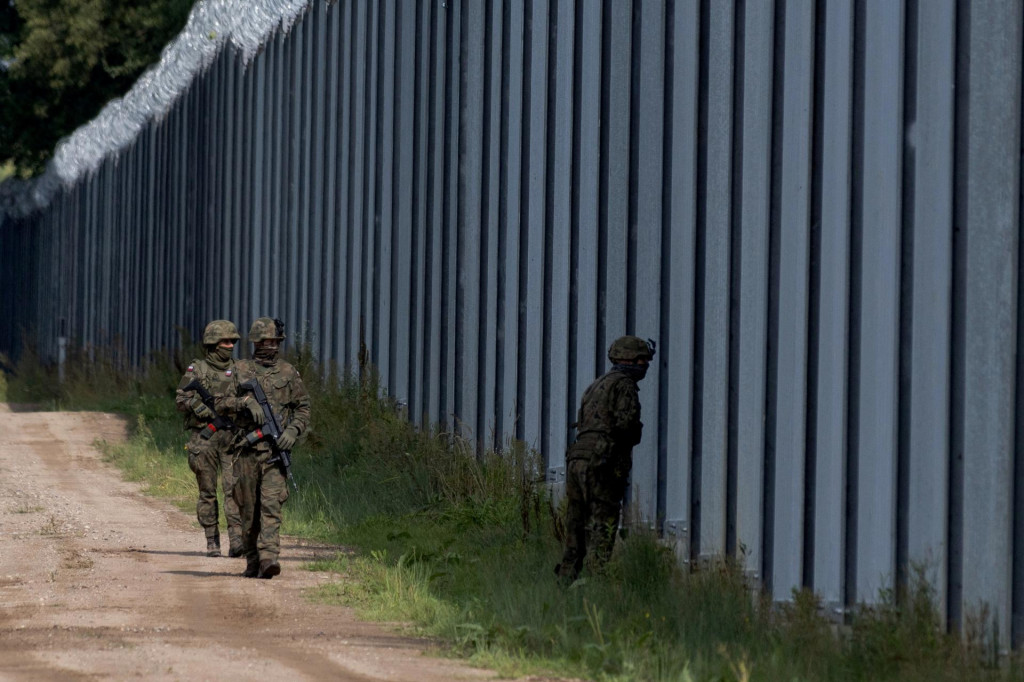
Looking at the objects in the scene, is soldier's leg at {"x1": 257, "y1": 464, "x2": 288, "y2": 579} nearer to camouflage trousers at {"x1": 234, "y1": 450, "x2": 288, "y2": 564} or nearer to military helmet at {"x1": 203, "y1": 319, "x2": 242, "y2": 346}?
camouflage trousers at {"x1": 234, "y1": 450, "x2": 288, "y2": 564}

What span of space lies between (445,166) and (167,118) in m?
11.0

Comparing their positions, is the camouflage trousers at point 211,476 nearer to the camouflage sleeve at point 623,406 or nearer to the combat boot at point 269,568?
the combat boot at point 269,568

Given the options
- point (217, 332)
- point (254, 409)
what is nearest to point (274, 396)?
point (254, 409)

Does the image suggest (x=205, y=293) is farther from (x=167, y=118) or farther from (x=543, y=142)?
(x=543, y=142)

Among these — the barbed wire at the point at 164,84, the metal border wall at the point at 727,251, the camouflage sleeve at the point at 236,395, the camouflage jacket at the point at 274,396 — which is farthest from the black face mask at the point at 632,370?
the barbed wire at the point at 164,84

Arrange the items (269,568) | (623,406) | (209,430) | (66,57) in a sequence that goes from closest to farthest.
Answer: (623,406), (269,568), (209,430), (66,57)

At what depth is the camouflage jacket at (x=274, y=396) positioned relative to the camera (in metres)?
9.94

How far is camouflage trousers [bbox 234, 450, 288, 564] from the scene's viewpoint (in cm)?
983

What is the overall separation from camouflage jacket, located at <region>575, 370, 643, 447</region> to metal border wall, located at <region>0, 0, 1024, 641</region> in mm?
495

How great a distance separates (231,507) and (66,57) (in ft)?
82.6

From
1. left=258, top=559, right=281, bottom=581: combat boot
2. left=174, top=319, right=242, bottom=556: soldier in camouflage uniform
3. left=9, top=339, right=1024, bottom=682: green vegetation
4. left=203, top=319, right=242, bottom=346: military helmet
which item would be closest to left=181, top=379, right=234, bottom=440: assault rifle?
left=174, top=319, right=242, bottom=556: soldier in camouflage uniform

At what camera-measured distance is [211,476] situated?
11453mm

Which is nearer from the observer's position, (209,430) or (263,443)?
(263,443)

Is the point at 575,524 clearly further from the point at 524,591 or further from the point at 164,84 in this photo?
the point at 164,84
